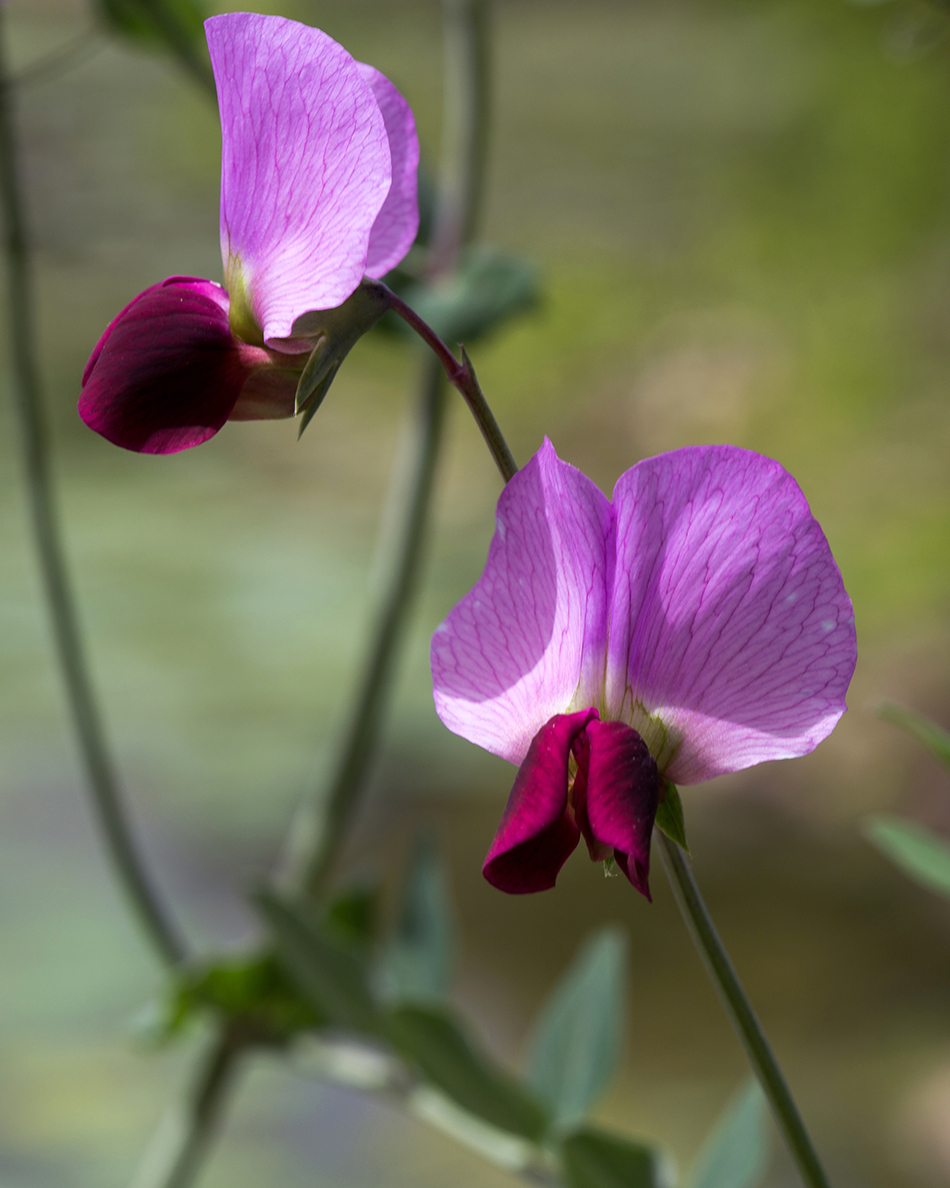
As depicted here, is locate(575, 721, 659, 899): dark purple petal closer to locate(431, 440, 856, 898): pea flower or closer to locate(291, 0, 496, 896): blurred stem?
locate(431, 440, 856, 898): pea flower

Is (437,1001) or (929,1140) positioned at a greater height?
(437,1001)

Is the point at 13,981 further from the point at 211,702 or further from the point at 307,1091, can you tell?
the point at 211,702

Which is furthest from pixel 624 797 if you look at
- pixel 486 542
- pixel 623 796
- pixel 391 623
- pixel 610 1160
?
pixel 486 542

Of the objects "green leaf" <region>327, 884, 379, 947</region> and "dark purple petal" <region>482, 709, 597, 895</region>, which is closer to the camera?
"dark purple petal" <region>482, 709, 597, 895</region>

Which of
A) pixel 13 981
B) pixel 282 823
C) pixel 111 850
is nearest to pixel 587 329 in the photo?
pixel 282 823

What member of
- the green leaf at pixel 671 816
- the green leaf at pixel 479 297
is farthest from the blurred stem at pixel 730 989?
the green leaf at pixel 479 297

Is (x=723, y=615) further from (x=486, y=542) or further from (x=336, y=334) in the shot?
(x=486, y=542)

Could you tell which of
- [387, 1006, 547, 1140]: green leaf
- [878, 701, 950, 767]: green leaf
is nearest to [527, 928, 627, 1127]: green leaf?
[387, 1006, 547, 1140]: green leaf
